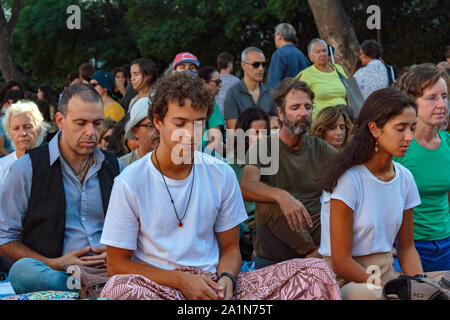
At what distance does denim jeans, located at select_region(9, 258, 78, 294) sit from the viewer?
11.5 ft

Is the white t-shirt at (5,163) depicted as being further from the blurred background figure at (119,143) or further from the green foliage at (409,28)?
the green foliage at (409,28)

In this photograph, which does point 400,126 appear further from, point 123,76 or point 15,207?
point 123,76

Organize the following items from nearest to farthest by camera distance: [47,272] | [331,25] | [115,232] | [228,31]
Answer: [115,232] < [47,272] < [331,25] < [228,31]

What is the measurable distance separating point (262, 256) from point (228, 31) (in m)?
13.3

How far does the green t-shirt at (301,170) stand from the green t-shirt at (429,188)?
0.63 m

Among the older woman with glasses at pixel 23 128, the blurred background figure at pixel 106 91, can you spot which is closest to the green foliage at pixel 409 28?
the blurred background figure at pixel 106 91

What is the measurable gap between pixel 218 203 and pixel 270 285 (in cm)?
50

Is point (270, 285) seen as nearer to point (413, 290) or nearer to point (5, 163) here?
point (413, 290)

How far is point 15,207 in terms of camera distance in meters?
3.70

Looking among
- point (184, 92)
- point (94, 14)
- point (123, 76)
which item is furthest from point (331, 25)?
point (94, 14)

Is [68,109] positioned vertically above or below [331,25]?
below

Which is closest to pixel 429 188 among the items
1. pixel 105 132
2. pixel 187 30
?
pixel 105 132

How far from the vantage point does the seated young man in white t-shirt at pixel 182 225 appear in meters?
3.04

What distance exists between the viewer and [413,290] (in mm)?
2908
